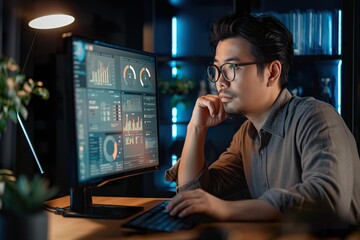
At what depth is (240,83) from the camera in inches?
74.8

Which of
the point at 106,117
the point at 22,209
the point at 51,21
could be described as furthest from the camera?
the point at 51,21

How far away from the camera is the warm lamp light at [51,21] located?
7.19 ft

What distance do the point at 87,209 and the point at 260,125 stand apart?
26.8 inches

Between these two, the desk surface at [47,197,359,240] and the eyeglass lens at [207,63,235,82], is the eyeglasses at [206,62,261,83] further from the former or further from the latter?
the desk surface at [47,197,359,240]

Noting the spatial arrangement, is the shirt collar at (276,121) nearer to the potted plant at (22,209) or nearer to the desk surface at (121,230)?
the desk surface at (121,230)

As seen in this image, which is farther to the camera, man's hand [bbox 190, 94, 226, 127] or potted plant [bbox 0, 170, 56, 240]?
man's hand [bbox 190, 94, 226, 127]

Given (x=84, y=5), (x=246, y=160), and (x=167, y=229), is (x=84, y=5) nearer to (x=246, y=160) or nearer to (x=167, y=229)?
(x=246, y=160)

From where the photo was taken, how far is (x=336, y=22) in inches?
134

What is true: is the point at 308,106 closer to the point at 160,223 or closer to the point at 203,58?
the point at 160,223

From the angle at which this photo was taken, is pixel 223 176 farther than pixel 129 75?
Yes

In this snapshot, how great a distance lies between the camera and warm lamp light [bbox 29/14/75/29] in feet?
7.19

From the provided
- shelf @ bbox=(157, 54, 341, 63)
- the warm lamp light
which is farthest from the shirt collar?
shelf @ bbox=(157, 54, 341, 63)

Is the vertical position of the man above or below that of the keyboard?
above

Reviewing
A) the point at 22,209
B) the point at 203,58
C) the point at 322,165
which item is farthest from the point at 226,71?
the point at 203,58
